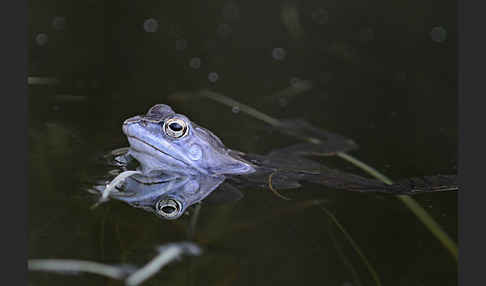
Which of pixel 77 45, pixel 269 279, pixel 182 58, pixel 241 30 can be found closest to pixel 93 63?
pixel 77 45

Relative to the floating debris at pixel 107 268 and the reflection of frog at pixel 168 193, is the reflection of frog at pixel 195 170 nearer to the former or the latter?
the reflection of frog at pixel 168 193

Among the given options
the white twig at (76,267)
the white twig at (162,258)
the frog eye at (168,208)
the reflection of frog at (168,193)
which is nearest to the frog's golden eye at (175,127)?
the reflection of frog at (168,193)

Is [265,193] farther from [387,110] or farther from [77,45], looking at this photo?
[77,45]

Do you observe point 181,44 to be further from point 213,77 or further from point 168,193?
point 168,193

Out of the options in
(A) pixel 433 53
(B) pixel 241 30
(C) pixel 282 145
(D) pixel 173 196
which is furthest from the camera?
(B) pixel 241 30

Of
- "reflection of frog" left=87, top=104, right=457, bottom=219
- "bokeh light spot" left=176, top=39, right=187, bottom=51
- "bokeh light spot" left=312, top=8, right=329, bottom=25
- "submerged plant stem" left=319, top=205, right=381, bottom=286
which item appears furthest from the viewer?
"bokeh light spot" left=312, top=8, right=329, bottom=25

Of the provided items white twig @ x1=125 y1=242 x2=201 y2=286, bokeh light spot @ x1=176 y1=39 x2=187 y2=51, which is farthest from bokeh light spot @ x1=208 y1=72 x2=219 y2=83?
white twig @ x1=125 y1=242 x2=201 y2=286

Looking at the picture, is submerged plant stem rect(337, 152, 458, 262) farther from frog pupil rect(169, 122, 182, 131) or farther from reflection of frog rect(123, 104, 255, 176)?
frog pupil rect(169, 122, 182, 131)

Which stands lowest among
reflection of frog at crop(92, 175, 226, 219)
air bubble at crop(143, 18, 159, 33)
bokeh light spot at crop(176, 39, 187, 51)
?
reflection of frog at crop(92, 175, 226, 219)
